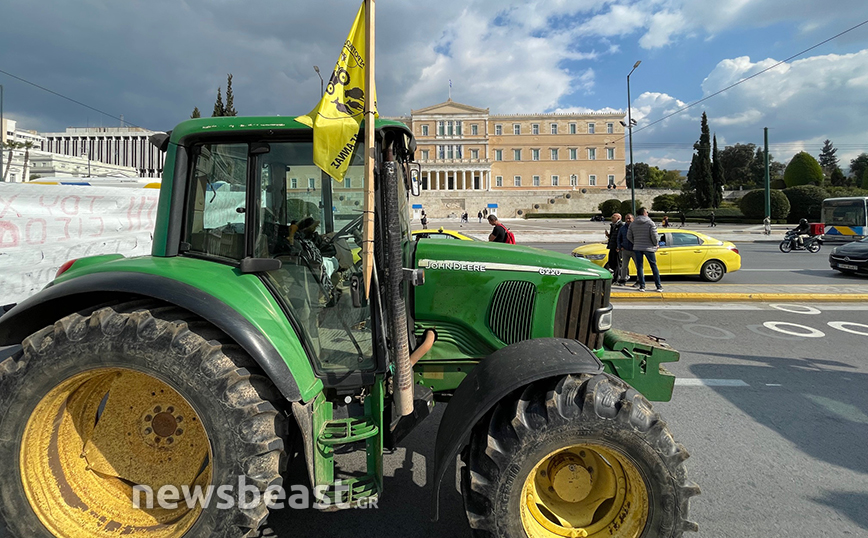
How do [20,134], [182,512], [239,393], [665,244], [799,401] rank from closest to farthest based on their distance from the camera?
[239,393] → [182,512] → [799,401] → [665,244] → [20,134]

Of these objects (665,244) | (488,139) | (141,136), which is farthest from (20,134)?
(665,244)

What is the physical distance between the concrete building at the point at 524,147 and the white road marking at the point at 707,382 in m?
96.1

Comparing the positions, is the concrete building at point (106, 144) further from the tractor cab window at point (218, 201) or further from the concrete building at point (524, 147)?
the tractor cab window at point (218, 201)

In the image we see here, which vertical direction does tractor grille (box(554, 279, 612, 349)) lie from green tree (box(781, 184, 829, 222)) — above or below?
below

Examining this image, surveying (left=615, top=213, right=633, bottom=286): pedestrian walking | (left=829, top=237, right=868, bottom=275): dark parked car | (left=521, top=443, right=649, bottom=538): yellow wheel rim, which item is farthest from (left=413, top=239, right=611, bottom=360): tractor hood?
(left=829, top=237, right=868, bottom=275): dark parked car

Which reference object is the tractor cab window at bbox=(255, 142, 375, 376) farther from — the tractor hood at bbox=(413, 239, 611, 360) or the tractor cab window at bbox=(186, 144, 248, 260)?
the tractor hood at bbox=(413, 239, 611, 360)

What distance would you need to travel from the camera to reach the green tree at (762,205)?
37438 millimetres

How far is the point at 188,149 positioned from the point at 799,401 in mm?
5510

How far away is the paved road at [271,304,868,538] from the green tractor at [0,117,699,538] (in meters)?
0.56

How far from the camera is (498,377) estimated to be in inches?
90.4

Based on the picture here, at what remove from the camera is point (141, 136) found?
6762 cm

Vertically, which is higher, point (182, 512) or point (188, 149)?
point (188, 149)

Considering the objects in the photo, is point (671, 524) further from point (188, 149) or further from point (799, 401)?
point (799, 401)

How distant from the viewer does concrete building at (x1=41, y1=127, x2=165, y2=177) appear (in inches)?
2800
